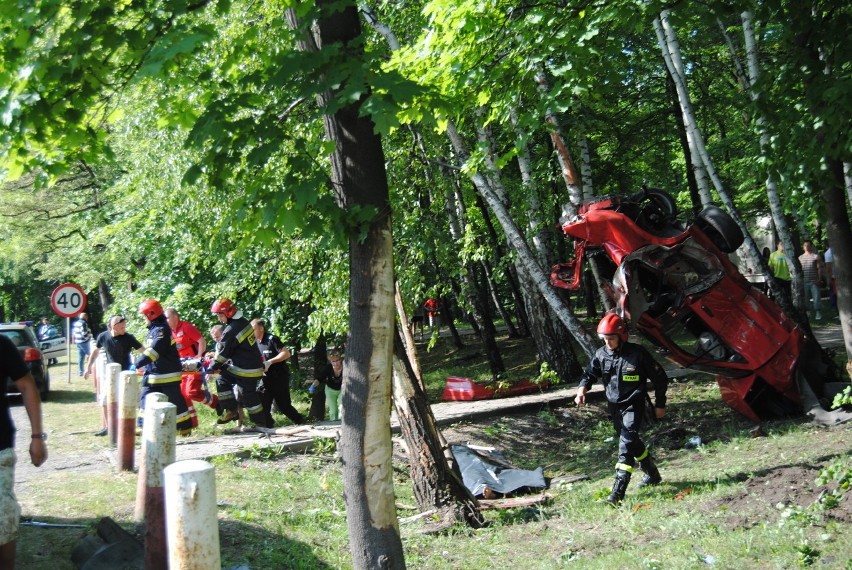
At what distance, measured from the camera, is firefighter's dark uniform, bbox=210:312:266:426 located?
1155 cm

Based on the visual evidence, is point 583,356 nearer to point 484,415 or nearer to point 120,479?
point 484,415

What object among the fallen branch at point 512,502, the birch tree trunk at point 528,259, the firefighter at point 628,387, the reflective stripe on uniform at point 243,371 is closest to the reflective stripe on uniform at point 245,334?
the reflective stripe on uniform at point 243,371

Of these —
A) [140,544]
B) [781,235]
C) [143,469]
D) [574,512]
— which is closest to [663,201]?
[781,235]

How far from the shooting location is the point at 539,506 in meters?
8.12

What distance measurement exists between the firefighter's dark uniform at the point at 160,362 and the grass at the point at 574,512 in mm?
1212

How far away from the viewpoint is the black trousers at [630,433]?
802cm

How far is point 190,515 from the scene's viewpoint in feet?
12.8

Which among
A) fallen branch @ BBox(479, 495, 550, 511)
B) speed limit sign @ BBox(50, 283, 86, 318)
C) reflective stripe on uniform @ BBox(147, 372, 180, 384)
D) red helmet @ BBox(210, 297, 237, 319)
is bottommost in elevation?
fallen branch @ BBox(479, 495, 550, 511)

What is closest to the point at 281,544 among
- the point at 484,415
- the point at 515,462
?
the point at 515,462

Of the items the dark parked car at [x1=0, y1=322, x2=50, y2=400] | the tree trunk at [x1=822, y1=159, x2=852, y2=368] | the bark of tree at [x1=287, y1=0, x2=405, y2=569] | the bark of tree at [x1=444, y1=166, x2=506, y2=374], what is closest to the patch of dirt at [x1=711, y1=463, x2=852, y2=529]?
the tree trunk at [x1=822, y1=159, x2=852, y2=368]

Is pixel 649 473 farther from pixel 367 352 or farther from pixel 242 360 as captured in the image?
pixel 242 360

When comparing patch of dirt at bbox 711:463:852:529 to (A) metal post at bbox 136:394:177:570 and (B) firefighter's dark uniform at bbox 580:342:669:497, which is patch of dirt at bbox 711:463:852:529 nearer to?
(B) firefighter's dark uniform at bbox 580:342:669:497

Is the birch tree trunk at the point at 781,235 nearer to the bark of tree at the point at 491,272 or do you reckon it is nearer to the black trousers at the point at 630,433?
the bark of tree at the point at 491,272

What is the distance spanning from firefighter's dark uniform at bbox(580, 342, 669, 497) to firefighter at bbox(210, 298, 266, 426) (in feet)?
17.3
